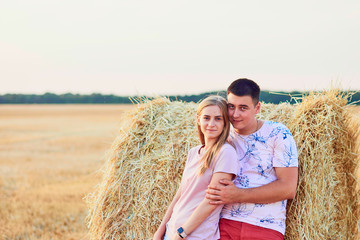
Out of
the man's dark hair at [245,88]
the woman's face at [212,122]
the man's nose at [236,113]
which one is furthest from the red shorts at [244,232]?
the man's dark hair at [245,88]

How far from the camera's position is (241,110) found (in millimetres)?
2820

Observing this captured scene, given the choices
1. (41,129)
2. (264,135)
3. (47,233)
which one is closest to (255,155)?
(264,135)

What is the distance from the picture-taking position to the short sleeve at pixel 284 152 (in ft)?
9.07

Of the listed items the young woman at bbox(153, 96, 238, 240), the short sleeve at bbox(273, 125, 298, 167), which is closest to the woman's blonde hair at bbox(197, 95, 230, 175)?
the young woman at bbox(153, 96, 238, 240)

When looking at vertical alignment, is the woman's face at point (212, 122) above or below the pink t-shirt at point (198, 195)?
above

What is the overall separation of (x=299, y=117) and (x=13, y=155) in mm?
9133

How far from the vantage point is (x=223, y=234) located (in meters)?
2.75

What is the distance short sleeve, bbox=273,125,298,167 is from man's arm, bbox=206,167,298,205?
0.04 m

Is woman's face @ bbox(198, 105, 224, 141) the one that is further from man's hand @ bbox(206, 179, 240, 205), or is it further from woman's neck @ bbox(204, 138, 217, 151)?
man's hand @ bbox(206, 179, 240, 205)

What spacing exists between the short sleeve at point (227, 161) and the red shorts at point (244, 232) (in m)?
0.41

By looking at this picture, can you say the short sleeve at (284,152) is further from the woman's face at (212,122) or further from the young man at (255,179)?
the woman's face at (212,122)

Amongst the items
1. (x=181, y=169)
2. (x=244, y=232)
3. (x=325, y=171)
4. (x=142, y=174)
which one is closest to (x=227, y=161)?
(x=244, y=232)

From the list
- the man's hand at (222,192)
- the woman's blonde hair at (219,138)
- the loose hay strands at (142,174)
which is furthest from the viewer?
the loose hay strands at (142,174)

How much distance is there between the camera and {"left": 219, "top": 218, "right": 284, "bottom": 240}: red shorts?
2.71 meters
